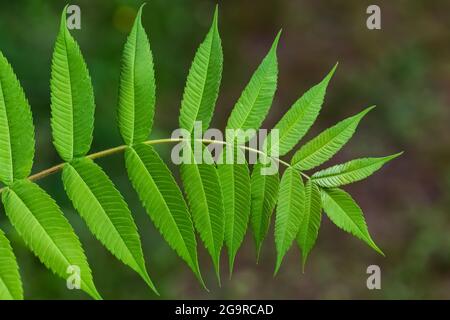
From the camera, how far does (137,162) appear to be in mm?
1443

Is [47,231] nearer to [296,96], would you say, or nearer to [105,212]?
[105,212]

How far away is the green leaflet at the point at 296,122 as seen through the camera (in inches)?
60.1

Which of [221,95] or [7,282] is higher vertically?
[221,95]

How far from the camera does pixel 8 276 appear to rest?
1.25 meters

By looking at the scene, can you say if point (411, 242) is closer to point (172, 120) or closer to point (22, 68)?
point (172, 120)

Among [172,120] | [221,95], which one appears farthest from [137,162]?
[221,95]

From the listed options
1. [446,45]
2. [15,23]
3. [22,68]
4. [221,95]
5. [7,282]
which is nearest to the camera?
[7,282]

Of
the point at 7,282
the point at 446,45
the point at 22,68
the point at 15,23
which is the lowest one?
the point at 7,282

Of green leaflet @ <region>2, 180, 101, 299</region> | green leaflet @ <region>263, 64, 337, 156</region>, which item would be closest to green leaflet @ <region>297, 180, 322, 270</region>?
green leaflet @ <region>263, 64, 337, 156</region>

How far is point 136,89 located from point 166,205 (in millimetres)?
276

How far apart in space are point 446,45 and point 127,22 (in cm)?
389

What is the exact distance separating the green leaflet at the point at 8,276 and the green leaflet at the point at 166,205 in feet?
0.96

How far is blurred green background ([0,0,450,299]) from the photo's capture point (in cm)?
438

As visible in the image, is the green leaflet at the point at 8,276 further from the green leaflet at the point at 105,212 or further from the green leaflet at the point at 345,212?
the green leaflet at the point at 345,212
